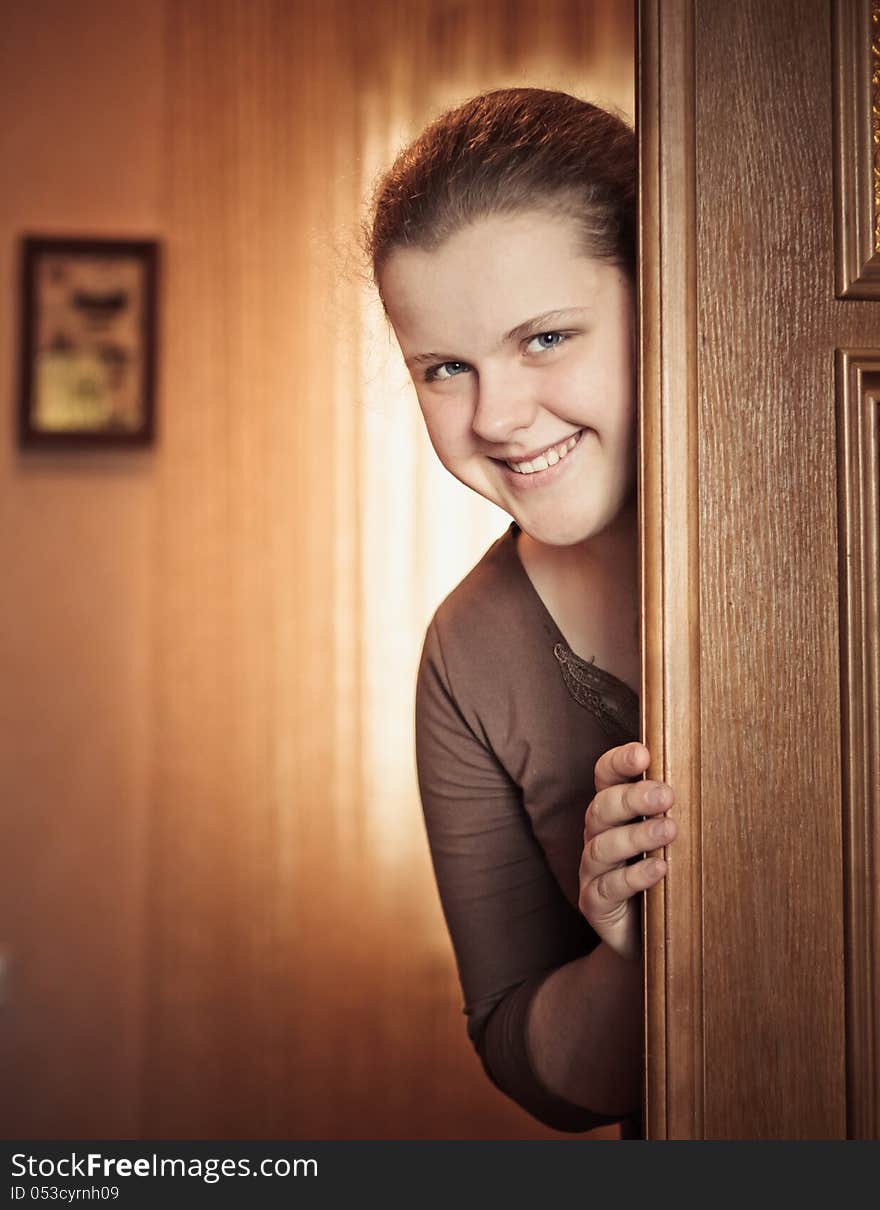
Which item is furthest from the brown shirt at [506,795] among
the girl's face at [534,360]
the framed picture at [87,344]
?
the framed picture at [87,344]

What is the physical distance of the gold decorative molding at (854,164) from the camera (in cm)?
85

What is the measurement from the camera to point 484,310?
3.17 feet

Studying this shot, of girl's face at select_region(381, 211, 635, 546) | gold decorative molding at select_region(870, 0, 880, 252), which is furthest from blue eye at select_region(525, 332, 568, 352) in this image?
gold decorative molding at select_region(870, 0, 880, 252)

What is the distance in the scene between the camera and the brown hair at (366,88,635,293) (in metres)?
0.97

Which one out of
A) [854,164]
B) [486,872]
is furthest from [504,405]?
[486,872]

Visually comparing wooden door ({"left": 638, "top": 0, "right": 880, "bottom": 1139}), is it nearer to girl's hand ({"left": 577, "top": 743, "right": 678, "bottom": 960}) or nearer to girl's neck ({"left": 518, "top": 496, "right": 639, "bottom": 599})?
girl's hand ({"left": 577, "top": 743, "right": 678, "bottom": 960})

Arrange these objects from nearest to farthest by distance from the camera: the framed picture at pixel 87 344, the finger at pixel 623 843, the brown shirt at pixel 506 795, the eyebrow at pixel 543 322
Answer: the finger at pixel 623 843 < the eyebrow at pixel 543 322 < the brown shirt at pixel 506 795 < the framed picture at pixel 87 344

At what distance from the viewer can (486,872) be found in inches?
45.9

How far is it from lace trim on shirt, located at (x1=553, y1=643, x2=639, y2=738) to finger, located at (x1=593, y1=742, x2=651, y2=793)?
0.52 ft

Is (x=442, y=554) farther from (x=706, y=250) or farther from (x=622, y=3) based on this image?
(x=706, y=250)

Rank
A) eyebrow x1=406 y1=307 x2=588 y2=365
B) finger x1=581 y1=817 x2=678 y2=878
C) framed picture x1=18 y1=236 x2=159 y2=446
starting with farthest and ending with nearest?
1. framed picture x1=18 y1=236 x2=159 y2=446
2. eyebrow x1=406 y1=307 x2=588 y2=365
3. finger x1=581 y1=817 x2=678 y2=878

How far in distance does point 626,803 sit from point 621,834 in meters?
0.02

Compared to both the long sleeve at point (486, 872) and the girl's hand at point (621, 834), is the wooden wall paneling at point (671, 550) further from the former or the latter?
the long sleeve at point (486, 872)

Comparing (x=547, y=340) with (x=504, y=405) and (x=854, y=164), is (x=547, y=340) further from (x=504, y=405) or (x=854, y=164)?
(x=854, y=164)
